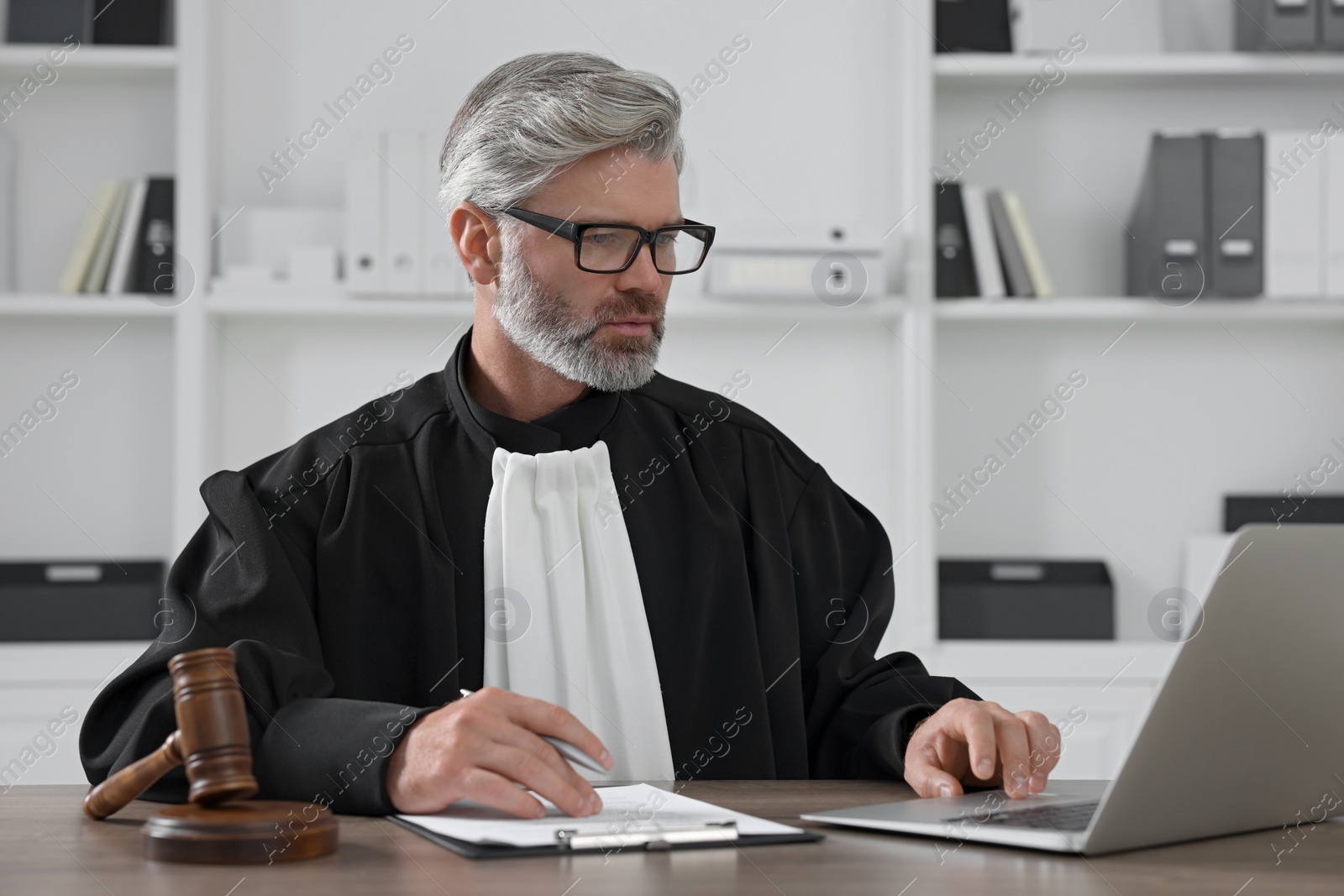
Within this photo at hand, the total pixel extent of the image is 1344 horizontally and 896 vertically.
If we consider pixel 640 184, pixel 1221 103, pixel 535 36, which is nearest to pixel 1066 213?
pixel 1221 103

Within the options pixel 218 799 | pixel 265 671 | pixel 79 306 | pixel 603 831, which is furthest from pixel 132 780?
pixel 79 306

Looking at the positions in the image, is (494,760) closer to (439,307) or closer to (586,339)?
(586,339)

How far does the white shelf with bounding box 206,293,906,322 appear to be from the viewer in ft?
10.1

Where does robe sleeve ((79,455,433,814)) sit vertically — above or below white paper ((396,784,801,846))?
above

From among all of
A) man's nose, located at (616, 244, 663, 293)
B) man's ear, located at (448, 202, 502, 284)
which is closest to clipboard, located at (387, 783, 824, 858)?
man's nose, located at (616, 244, 663, 293)

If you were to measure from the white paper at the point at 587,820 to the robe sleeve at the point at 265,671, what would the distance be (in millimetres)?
78

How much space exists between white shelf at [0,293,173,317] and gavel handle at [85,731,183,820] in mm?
2245

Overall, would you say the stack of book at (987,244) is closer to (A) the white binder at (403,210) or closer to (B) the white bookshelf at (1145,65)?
(B) the white bookshelf at (1145,65)

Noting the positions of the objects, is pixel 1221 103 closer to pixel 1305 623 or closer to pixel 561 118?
pixel 561 118

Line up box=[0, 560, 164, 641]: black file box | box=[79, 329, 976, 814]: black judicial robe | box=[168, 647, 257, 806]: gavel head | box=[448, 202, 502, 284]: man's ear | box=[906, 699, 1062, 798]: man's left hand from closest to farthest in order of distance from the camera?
box=[168, 647, 257, 806]: gavel head
box=[906, 699, 1062, 798]: man's left hand
box=[79, 329, 976, 814]: black judicial robe
box=[448, 202, 502, 284]: man's ear
box=[0, 560, 164, 641]: black file box

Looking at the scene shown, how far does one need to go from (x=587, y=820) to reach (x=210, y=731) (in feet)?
0.92

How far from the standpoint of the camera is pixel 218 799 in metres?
0.92

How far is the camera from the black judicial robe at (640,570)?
4.85 feet

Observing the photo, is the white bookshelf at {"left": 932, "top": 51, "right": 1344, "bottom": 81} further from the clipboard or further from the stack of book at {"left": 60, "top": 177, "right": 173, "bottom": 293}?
the clipboard
